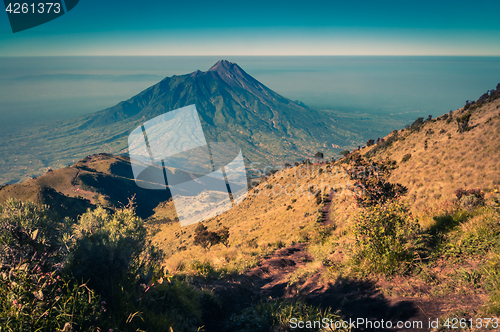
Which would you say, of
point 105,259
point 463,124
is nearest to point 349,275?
point 105,259

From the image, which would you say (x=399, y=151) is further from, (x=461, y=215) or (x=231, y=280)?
(x=231, y=280)

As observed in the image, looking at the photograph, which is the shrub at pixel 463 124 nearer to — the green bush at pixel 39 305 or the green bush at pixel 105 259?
the green bush at pixel 105 259

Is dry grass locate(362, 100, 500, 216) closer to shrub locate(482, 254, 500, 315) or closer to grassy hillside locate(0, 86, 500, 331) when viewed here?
grassy hillside locate(0, 86, 500, 331)

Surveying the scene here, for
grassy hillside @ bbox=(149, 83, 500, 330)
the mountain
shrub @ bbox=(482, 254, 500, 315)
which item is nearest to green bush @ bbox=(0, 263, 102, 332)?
grassy hillside @ bbox=(149, 83, 500, 330)

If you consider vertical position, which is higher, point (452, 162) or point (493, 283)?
point (493, 283)

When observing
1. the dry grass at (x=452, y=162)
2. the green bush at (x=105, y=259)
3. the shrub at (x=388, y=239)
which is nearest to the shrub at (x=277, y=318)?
the shrub at (x=388, y=239)

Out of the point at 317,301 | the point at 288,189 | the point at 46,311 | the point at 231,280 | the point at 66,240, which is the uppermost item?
the point at 66,240

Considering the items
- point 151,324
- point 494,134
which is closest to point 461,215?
point 151,324

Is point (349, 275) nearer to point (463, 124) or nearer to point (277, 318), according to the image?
point (277, 318)
